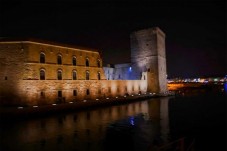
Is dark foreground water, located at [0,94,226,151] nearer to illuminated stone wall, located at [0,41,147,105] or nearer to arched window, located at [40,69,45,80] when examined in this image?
illuminated stone wall, located at [0,41,147,105]

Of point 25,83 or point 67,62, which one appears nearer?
point 25,83

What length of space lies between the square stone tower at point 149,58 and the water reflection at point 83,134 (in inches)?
1308

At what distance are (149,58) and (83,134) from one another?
41.6m

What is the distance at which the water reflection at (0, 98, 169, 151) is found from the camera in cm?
1488

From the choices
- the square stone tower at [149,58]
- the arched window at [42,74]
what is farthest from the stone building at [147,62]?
the arched window at [42,74]

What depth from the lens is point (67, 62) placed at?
115 feet

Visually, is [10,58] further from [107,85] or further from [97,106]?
→ [107,85]

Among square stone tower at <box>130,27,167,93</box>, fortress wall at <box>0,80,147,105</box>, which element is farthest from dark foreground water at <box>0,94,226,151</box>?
square stone tower at <box>130,27,167,93</box>

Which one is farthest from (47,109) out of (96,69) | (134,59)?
(134,59)

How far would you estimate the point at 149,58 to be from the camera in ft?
187

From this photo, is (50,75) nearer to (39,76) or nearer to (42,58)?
(39,76)

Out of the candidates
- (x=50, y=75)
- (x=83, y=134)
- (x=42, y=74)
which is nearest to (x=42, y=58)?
(x=42, y=74)

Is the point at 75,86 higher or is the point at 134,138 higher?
the point at 75,86

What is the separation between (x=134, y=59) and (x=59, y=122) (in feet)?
129
